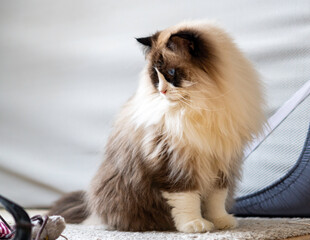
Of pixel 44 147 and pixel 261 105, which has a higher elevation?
pixel 261 105

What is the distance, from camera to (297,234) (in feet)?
4.62

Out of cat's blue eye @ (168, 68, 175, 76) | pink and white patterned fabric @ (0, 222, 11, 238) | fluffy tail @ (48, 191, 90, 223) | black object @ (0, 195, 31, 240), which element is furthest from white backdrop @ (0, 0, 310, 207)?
black object @ (0, 195, 31, 240)

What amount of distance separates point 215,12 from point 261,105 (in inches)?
37.8

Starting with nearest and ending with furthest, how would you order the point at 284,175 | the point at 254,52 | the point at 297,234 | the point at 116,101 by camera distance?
the point at 297,234 < the point at 284,175 < the point at 254,52 < the point at 116,101

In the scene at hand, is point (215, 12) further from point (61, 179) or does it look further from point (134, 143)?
point (61, 179)

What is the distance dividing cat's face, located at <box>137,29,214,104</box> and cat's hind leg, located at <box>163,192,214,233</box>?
12.8 inches

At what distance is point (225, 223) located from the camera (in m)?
1.51

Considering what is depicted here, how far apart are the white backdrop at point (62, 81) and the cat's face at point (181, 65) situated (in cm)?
104

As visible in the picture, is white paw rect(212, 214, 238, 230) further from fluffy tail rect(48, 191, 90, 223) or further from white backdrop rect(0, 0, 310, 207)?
white backdrop rect(0, 0, 310, 207)

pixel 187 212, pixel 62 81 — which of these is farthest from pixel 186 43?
pixel 62 81

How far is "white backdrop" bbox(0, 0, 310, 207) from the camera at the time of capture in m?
2.56

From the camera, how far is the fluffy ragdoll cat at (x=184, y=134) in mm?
1438

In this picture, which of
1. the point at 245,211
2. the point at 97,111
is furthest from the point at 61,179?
the point at 245,211

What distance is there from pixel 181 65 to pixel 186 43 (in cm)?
8
